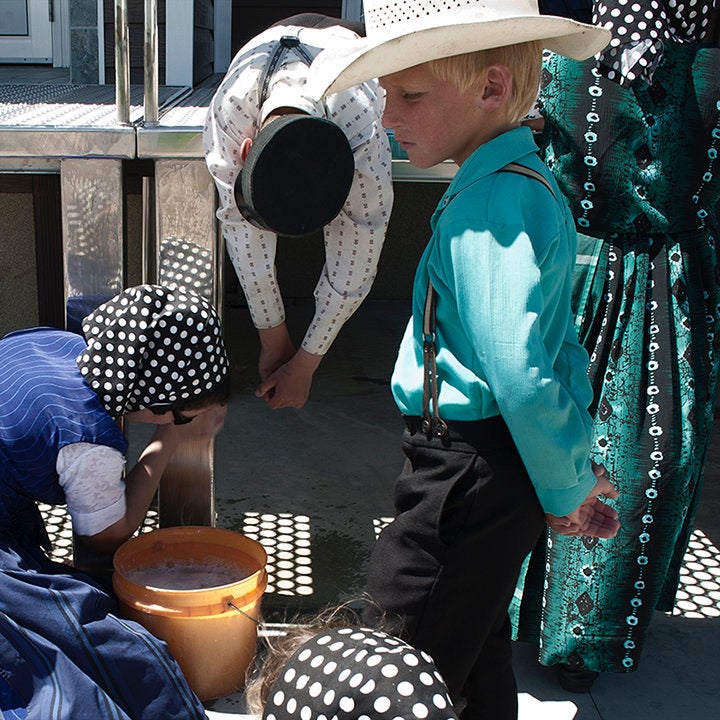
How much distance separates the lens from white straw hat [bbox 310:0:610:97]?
5.19ft

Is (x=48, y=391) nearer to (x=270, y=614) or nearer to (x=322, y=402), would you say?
(x=270, y=614)

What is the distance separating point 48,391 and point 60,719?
743mm

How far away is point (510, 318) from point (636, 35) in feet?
3.27

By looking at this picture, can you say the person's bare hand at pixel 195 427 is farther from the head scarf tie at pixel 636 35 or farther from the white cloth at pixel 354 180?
the head scarf tie at pixel 636 35

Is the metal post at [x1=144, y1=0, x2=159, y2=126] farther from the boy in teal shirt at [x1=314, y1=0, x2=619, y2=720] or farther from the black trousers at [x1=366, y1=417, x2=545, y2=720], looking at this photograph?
the black trousers at [x1=366, y1=417, x2=545, y2=720]

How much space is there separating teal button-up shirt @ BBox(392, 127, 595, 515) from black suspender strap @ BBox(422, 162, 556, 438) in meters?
0.02

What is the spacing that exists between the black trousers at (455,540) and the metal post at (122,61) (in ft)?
3.99

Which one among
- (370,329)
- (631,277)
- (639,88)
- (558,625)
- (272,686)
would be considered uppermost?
(639,88)

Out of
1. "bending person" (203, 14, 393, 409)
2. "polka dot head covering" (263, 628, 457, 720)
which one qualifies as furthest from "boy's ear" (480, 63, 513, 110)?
"polka dot head covering" (263, 628, 457, 720)

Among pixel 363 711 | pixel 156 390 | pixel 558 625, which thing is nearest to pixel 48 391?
pixel 156 390

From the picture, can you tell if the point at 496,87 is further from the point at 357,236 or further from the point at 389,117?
the point at 357,236

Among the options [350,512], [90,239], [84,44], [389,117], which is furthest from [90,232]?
[84,44]

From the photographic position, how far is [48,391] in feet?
7.38

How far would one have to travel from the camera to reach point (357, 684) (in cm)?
141
